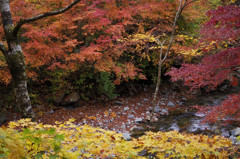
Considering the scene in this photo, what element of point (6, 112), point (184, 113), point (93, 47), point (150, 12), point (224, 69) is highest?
point (150, 12)

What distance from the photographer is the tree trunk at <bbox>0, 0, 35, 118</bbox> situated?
370 centimetres

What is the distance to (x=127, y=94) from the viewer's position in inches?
344

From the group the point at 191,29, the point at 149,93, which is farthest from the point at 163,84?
the point at 191,29

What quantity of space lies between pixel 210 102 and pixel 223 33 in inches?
219

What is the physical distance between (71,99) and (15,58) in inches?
141

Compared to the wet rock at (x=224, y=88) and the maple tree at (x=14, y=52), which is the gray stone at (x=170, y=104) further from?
the maple tree at (x=14, y=52)

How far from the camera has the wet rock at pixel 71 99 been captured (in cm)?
703

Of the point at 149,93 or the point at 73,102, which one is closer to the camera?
the point at 73,102

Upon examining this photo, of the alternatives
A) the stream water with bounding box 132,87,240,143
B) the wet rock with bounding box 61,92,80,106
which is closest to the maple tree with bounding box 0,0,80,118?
the wet rock with bounding box 61,92,80,106

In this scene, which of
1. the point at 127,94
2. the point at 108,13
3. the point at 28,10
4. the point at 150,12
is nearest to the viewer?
the point at 28,10

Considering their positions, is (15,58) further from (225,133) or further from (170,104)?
(170,104)

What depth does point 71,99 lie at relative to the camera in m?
7.10

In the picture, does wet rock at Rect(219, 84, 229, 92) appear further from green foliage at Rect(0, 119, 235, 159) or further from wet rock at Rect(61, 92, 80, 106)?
green foliage at Rect(0, 119, 235, 159)

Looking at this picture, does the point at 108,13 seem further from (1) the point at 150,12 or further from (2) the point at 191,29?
(2) the point at 191,29
